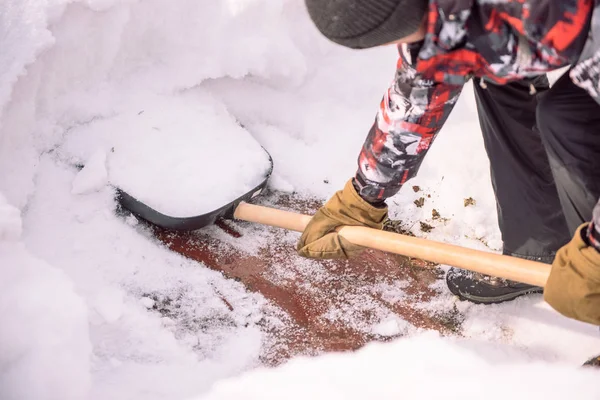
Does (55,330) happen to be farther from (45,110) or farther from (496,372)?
(496,372)

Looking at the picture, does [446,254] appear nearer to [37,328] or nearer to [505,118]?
[505,118]

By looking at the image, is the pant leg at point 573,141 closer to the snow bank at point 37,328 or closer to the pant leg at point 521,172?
the pant leg at point 521,172

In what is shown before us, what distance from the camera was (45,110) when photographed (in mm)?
1776

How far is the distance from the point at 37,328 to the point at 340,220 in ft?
2.77

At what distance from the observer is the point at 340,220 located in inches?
58.6

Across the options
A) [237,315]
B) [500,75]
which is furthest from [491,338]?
[500,75]

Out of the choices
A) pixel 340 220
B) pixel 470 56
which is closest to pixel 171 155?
pixel 340 220

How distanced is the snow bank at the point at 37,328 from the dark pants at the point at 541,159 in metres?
1.23

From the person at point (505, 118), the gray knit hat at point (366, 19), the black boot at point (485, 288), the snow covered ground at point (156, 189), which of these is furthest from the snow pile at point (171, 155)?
the gray knit hat at point (366, 19)

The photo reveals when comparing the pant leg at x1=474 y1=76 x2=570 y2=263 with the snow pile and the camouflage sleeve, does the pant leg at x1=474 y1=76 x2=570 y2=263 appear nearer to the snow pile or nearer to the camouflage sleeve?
the camouflage sleeve

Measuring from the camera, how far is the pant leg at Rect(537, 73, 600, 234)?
116 cm

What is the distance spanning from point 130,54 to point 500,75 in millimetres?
1373

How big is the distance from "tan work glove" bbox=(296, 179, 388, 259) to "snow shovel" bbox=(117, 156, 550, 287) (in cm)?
3

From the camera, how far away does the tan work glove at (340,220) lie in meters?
1.47
